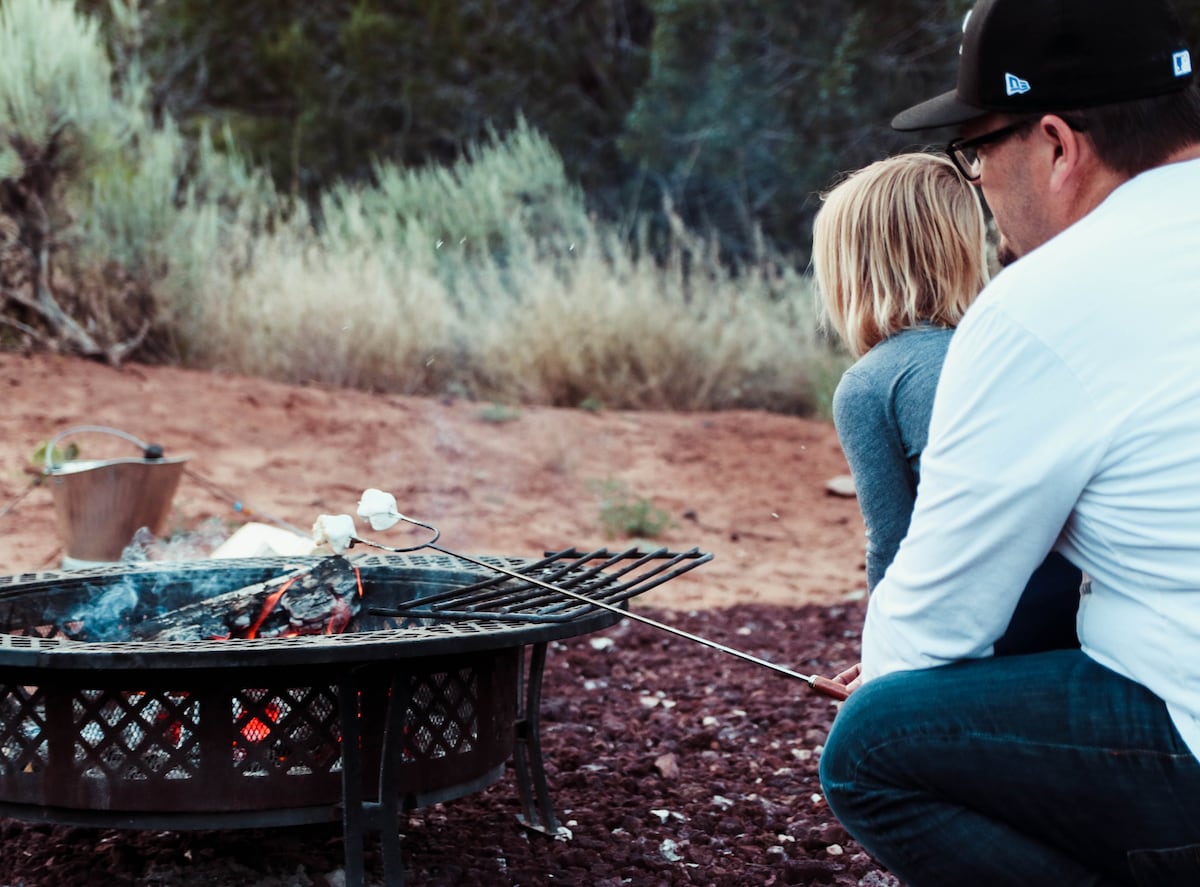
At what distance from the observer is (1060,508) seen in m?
1.60

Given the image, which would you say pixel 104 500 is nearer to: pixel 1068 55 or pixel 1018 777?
pixel 1018 777

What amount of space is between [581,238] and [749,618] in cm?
631

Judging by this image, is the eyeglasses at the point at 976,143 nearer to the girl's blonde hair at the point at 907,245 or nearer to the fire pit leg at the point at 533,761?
the girl's blonde hair at the point at 907,245

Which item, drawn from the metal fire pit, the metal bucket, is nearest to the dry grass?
the metal bucket

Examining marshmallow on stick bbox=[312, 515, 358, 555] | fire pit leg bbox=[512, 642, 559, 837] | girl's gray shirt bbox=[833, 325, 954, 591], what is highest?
girl's gray shirt bbox=[833, 325, 954, 591]

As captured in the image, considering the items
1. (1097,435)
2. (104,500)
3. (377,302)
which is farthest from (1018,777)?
(377,302)

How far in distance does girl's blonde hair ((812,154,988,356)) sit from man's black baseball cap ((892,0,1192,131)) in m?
0.61

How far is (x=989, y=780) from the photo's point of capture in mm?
1783

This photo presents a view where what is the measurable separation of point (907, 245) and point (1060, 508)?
1.03 meters

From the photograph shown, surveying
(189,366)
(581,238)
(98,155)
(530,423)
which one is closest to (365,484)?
(530,423)

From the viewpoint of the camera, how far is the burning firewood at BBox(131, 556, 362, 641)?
9.21 ft

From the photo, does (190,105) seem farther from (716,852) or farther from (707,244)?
(716,852)

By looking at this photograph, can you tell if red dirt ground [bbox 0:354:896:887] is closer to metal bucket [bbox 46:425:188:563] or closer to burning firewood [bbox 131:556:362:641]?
metal bucket [bbox 46:425:188:563]

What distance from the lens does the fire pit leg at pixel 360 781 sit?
7.57ft
